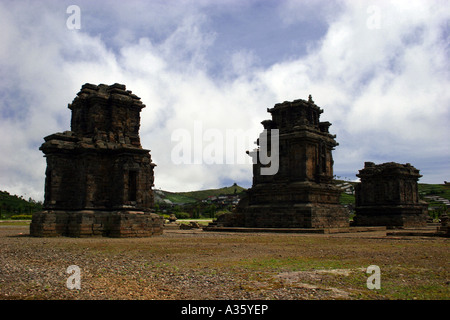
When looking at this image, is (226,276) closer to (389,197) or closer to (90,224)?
(90,224)

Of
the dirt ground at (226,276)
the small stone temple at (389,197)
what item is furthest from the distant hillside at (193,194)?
the dirt ground at (226,276)

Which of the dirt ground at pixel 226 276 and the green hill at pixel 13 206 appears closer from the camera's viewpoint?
the dirt ground at pixel 226 276

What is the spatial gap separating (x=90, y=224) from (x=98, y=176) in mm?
2766

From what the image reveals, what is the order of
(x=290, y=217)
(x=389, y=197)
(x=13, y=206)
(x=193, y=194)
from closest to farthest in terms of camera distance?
(x=290, y=217) < (x=389, y=197) < (x=13, y=206) < (x=193, y=194)

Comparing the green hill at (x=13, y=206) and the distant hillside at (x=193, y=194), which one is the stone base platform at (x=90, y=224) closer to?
the green hill at (x=13, y=206)

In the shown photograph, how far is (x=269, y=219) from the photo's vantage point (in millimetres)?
29391

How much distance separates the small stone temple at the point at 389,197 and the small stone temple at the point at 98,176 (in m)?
23.4

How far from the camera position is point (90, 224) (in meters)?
20.2

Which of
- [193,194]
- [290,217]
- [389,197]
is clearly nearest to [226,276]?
[290,217]

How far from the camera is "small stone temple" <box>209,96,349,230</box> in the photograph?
28.2m

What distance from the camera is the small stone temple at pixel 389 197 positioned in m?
36.3
